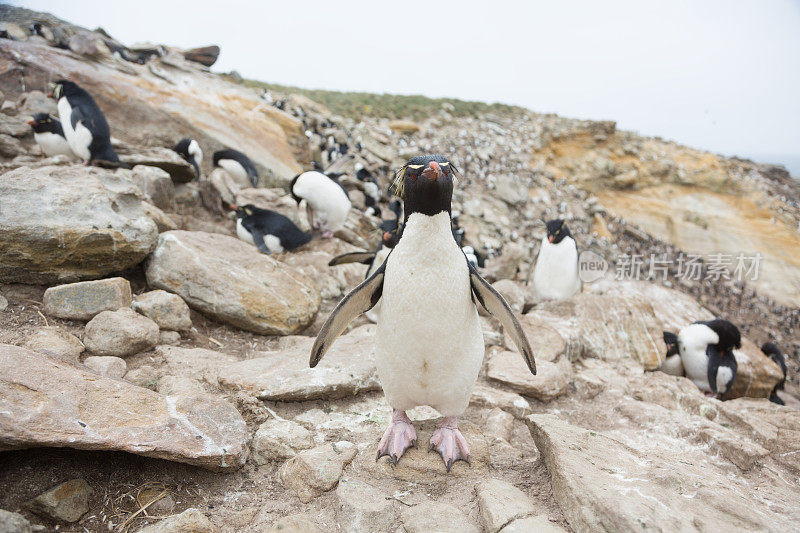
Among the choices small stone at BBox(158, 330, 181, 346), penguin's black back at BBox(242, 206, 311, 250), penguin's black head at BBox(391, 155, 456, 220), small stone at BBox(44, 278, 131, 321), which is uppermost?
penguin's black head at BBox(391, 155, 456, 220)

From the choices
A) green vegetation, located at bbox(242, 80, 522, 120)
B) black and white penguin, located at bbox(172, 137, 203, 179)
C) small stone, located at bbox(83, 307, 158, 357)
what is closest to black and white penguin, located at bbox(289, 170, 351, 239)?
black and white penguin, located at bbox(172, 137, 203, 179)

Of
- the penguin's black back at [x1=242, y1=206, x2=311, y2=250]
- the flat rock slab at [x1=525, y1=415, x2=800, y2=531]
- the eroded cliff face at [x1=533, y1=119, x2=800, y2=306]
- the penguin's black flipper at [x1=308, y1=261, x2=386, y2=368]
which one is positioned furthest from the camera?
the eroded cliff face at [x1=533, y1=119, x2=800, y2=306]

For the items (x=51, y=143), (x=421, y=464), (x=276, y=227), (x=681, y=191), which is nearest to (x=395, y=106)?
(x=681, y=191)

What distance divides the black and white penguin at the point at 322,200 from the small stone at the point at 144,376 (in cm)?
398

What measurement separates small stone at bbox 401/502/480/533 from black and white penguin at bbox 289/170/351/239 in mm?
4956

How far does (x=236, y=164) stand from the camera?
766 centimetres

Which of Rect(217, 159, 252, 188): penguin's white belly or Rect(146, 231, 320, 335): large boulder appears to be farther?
Rect(217, 159, 252, 188): penguin's white belly

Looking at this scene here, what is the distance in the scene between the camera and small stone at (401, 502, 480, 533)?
1.98 meters

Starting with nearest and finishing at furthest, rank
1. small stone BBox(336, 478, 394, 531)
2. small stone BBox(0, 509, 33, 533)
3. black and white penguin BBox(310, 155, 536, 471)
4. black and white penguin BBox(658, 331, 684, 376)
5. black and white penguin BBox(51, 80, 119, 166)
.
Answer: small stone BBox(0, 509, 33, 533) → small stone BBox(336, 478, 394, 531) → black and white penguin BBox(310, 155, 536, 471) → black and white penguin BBox(51, 80, 119, 166) → black and white penguin BBox(658, 331, 684, 376)

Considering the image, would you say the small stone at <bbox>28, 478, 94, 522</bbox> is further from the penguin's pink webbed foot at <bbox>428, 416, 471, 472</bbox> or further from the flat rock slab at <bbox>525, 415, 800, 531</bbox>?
the flat rock slab at <bbox>525, 415, 800, 531</bbox>

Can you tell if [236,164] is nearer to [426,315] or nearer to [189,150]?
[189,150]

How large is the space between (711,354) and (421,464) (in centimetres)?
514

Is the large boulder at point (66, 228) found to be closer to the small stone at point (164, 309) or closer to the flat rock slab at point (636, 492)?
the small stone at point (164, 309)

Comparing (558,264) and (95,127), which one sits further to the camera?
(558,264)
